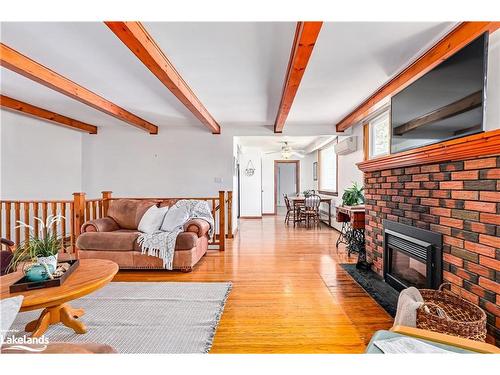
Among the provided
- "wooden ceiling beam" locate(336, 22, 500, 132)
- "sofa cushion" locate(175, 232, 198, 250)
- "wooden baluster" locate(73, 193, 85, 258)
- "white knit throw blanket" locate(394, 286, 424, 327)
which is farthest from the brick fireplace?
"wooden baluster" locate(73, 193, 85, 258)

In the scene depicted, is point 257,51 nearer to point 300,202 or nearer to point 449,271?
point 449,271

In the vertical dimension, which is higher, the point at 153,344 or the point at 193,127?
the point at 193,127

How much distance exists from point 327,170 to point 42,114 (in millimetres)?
6675

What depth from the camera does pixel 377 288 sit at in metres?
2.75

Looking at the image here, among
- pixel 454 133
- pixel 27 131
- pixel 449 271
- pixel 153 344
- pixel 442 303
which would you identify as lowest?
pixel 153 344

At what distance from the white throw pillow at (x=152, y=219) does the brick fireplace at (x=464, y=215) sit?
2969mm

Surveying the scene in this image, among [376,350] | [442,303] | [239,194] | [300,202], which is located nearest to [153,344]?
[376,350]

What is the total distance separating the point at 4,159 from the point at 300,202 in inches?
246

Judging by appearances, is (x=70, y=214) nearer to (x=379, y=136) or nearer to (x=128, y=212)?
(x=128, y=212)

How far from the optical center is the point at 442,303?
72.6 inches

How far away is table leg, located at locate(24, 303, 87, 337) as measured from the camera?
193 cm

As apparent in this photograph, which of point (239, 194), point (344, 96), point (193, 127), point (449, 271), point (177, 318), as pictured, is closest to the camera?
point (449, 271)

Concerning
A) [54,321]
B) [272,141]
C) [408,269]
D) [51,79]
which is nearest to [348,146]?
[272,141]

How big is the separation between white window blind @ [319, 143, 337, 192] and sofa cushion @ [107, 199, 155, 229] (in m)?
4.82
